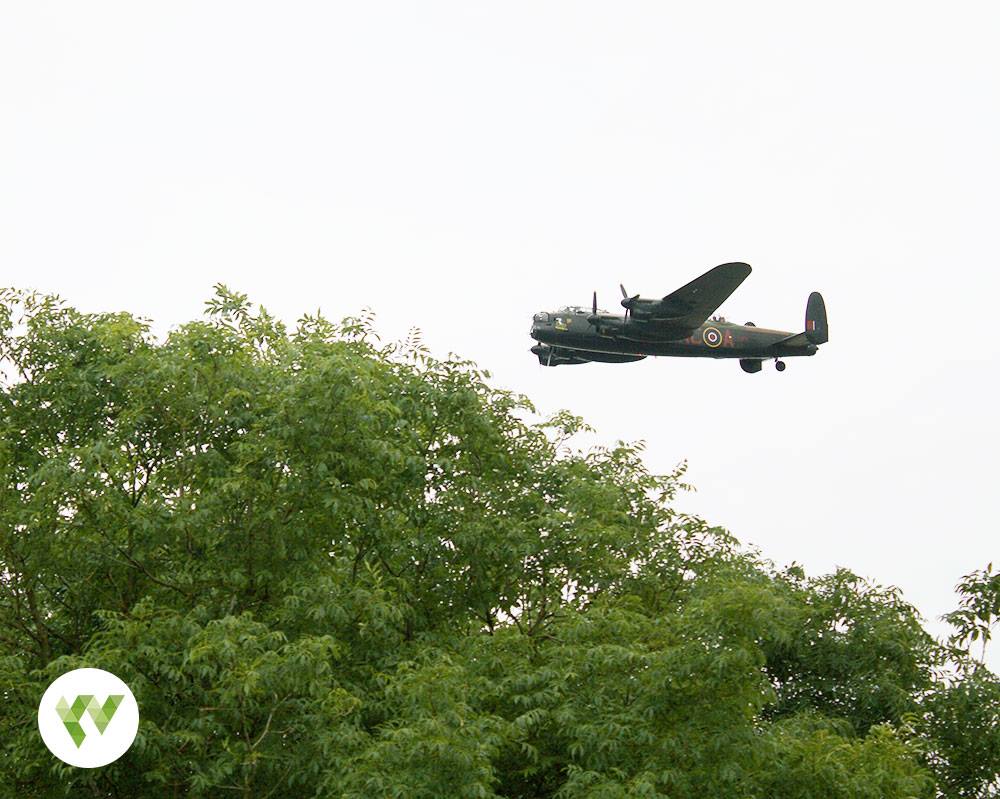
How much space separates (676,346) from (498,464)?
20238 mm

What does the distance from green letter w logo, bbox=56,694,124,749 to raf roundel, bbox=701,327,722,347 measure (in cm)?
2979

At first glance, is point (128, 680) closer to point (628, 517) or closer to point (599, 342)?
point (628, 517)

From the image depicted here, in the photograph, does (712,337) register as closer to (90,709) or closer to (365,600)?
(365,600)

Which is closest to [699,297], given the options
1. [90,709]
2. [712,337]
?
[712,337]

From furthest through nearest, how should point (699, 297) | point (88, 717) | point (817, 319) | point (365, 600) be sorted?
point (817, 319) < point (699, 297) < point (365, 600) < point (88, 717)

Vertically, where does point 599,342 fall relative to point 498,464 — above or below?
above

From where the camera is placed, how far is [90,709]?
17422 mm

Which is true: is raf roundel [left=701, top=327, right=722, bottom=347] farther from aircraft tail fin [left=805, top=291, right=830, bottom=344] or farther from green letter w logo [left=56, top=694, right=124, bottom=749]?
green letter w logo [left=56, top=694, right=124, bottom=749]

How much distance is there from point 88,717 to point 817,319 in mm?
35932

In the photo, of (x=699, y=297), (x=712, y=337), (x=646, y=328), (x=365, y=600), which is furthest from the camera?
(x=712, y=337)

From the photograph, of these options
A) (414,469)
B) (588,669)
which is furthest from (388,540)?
(588,669)

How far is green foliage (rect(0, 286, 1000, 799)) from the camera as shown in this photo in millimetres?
17406

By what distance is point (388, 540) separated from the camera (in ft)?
72.1

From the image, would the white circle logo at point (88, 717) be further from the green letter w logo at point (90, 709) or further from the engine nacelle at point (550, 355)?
the engine nacelle at point (550, 355)
